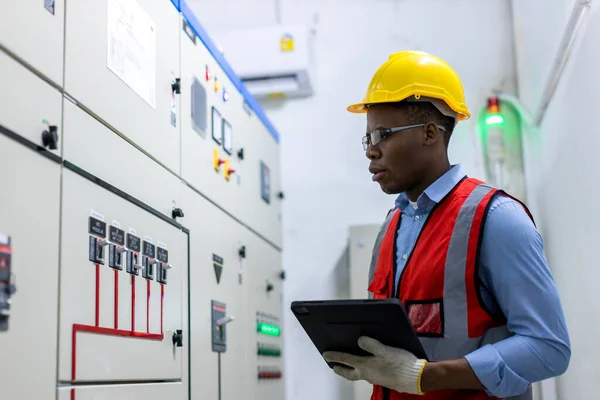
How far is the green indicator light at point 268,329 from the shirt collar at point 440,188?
1.99m

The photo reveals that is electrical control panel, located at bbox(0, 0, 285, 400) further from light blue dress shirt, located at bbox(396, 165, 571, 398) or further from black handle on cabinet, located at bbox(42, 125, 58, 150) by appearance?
light blue dress shirt, located at bbox(396, 165, 571, 398)

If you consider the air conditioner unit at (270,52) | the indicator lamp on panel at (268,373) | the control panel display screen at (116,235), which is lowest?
the indicator lamp on panel at (268,373)

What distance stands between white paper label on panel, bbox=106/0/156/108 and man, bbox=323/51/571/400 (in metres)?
0.79

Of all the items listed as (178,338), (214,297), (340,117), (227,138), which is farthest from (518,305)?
(340,117)

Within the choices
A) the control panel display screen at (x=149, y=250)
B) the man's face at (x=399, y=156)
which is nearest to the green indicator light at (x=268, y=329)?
the control panel display screen at (x=149, y=250)

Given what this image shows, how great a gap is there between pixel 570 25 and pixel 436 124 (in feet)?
3.25

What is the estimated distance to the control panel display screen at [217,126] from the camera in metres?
3.20

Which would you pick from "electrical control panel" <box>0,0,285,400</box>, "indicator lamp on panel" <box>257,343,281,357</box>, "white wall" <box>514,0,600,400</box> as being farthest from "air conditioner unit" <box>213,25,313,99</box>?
"indicator lamp on panel" <box>257,343,281,357</box>

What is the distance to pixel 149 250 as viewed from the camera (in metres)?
2.39

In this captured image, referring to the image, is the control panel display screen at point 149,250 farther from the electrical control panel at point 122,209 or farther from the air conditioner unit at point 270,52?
the air conditioner unit at point 270,52

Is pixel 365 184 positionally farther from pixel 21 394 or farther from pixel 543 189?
pixel 21 394

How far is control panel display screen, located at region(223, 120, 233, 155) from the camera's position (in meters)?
3.37

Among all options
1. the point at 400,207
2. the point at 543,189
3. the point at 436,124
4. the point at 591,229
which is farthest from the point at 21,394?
the point at 543,189

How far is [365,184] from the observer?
4426mm
